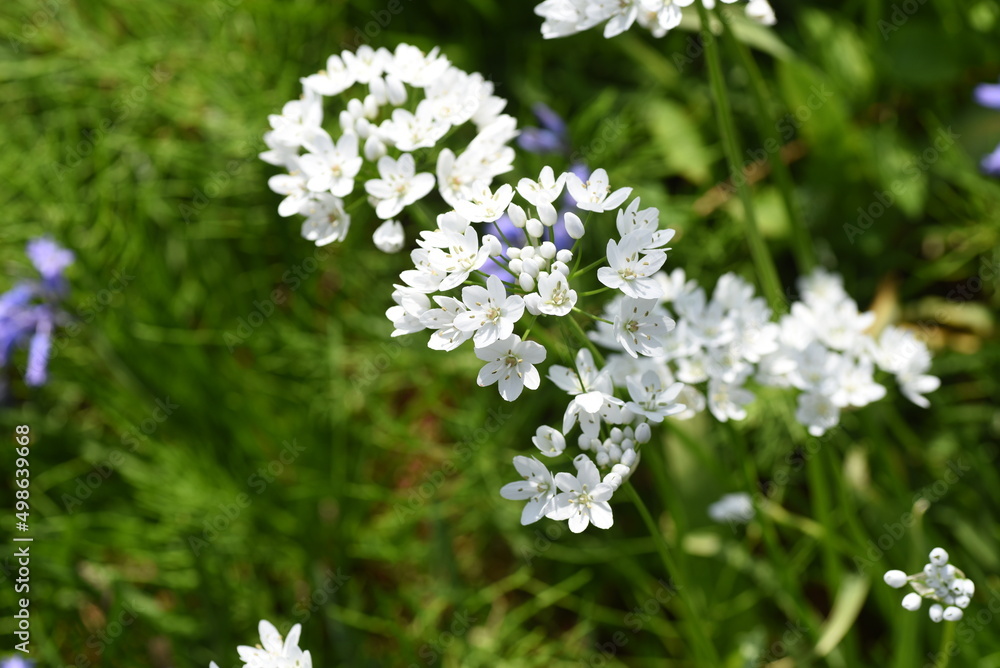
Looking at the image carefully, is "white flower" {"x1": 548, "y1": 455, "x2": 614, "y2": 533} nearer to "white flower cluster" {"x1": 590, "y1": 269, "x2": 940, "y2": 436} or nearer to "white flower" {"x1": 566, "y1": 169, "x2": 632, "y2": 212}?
"white flower cluster" {"x1": 590, "y1": 269, "x2": 940, "y2": 436}

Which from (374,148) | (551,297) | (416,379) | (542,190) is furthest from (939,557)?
(416,379)

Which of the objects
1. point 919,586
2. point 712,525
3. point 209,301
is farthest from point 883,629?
point 209,301

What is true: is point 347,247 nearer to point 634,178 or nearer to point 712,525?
point 634,178

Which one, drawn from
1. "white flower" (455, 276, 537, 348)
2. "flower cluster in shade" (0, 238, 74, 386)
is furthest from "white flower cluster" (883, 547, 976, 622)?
"flower cluster in shade" (0, 238, 74, 386)

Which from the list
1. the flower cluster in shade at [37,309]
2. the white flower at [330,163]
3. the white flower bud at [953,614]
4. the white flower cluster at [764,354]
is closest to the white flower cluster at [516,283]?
the white flower cluster at [764,354]

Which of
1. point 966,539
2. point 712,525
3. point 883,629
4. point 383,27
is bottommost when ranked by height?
point 883,629

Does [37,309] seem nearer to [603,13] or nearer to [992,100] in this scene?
[603,13]
